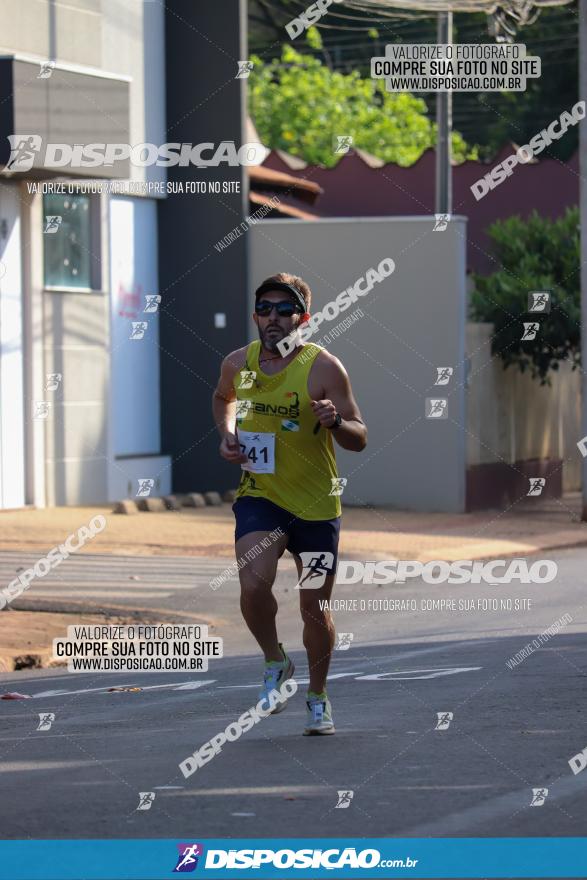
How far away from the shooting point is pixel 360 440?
8125mm

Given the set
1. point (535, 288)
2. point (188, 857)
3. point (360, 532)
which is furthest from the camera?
point (535, 288)

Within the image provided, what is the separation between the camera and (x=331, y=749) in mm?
7801

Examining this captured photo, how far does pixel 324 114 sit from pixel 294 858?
52.9 meters

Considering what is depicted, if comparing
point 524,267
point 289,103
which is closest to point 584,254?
point 524,267

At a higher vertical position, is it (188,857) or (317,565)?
(317,565)

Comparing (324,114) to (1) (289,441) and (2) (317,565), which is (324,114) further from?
(2) (317,565)

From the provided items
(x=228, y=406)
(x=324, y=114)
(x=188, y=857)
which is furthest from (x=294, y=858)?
(x=324, y=114)

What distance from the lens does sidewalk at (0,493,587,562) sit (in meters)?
19.0

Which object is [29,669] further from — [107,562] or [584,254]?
[584,254]

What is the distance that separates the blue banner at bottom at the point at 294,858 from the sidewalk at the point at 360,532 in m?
12.4

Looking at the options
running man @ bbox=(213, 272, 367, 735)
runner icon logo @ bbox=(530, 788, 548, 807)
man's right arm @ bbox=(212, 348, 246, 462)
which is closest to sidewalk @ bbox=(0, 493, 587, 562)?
man's right arm @ bbox=(212, 348, 246, 462)

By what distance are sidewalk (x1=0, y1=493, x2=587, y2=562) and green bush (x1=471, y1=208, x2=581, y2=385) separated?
93.2 inches

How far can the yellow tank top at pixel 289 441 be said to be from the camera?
816 cm

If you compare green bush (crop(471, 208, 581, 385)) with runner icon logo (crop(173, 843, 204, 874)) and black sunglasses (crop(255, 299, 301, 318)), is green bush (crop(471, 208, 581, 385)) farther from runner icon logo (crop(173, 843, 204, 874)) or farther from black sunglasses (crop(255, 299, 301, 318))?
runner icon logo (crop(173, 843, 204, 874))
